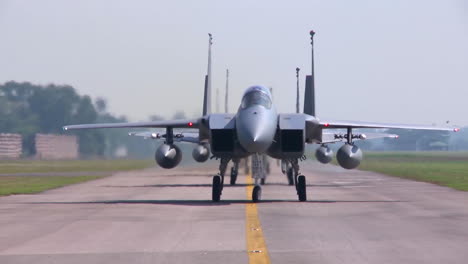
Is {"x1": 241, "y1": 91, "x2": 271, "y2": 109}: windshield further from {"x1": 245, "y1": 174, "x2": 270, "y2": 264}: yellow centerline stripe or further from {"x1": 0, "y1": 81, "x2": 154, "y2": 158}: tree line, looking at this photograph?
{"x1": 0, "y1": 81, "x2": 154, "y2": 158}: tree line

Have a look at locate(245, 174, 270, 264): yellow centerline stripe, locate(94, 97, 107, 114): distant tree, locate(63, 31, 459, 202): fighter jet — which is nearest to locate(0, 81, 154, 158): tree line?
locate(94, 97, 107, 114): distant tree

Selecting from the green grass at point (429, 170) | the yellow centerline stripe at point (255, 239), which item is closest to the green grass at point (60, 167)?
the green grass at point (429, 170)

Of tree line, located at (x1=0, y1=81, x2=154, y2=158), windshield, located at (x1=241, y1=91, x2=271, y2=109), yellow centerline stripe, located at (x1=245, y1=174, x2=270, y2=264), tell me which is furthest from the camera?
tree line, located at (x1=0, y1=81, x2=154, y2=158)

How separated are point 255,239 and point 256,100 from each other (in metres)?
9.39

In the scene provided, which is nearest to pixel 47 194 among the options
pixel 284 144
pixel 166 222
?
pixel 284 144

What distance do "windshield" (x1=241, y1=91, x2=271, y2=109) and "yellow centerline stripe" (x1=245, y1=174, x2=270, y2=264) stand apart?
3.52 meters

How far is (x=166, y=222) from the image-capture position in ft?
60.0

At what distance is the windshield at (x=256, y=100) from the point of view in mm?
23609

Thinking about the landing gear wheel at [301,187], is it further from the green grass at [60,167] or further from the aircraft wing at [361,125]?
the green grass at [60,167]

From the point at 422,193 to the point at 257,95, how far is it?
921cm

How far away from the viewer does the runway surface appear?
12586mm

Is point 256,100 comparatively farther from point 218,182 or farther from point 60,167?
point 60,167

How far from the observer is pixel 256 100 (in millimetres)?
23656

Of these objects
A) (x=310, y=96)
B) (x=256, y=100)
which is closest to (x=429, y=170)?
(x=310, y=96)
